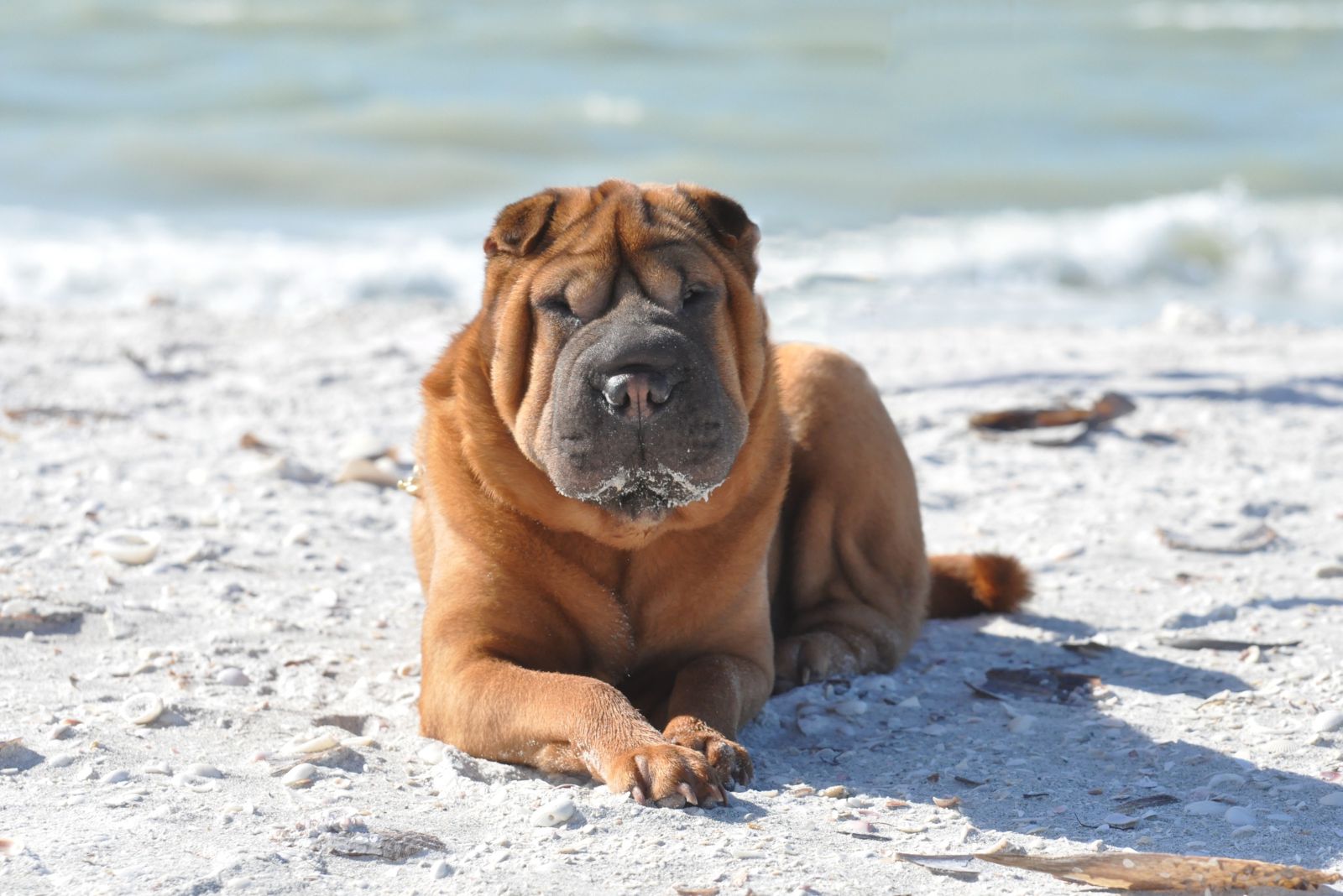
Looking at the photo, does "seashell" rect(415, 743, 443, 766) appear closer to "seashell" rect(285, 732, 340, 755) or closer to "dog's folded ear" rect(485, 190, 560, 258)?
"seashell" rect(285, 732, 340, 755)

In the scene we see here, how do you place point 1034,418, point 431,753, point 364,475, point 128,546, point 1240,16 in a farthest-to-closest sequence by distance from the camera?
point 1240,16 → point 1034,418 → point 364,475 → point 128,546 → point 431,753

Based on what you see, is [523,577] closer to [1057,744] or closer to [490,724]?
[490,724]

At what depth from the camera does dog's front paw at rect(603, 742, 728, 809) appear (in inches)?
130

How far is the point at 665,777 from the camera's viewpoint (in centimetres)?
330

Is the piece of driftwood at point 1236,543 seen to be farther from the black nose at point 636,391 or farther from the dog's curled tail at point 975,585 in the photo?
the black nose at point 636,391

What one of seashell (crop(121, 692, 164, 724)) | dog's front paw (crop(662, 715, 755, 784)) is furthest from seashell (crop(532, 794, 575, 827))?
seashell (crop(121, 692, 164, 724))

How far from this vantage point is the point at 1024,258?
1374 centimetres

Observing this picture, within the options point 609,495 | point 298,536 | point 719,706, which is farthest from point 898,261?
point 609,495

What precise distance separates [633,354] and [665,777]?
0.91 metres

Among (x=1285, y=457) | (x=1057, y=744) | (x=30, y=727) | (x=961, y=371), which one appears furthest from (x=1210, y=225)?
(x=30, y=727)

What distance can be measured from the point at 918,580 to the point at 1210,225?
11.0m

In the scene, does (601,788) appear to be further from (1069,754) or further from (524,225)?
(524,225)

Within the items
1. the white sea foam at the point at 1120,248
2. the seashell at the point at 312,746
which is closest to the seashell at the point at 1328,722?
the seashell at the point at 312,746

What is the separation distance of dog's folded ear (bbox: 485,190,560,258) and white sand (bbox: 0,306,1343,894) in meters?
1.24
